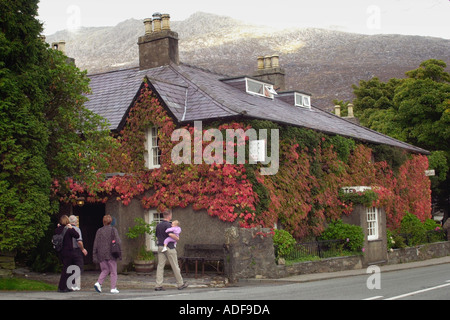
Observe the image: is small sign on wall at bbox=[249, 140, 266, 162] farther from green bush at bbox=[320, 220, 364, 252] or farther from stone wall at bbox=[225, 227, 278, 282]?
green bush at bbox=[320, 220, 364, 252]

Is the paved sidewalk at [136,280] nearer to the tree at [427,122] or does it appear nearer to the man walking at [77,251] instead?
the man walking at [77,251]

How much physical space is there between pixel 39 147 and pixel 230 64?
469ft

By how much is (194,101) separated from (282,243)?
6.25 metres

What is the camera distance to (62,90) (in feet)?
62.1

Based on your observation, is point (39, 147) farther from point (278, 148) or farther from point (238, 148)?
point (278, 148)

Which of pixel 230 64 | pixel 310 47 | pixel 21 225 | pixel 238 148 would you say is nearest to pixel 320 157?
pixel 238 148

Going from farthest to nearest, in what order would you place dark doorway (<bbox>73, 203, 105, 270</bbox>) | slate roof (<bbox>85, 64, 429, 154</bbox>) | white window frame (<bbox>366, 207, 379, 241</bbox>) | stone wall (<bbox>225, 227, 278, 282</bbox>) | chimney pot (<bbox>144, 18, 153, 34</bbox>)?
chimney pot (<bbox>144, 18, 153, 34</bbox>)
white window frame (<bbox>366, 207, 379, 241</bbox>)
dark doorway (<bbox>73, 203, 105, 270</bbox>)
slate roof (<bbox>85, 64, 429, 154</bbox>)
stone wall (<bbox>225, 227, 278, 282</bbox>)

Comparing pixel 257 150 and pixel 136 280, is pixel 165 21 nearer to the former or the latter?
pixel 257 150

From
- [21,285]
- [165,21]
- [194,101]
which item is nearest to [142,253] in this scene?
[194,101]

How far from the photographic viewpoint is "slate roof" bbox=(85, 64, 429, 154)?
22.2m

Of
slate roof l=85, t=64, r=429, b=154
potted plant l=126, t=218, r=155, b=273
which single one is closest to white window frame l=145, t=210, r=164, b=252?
potted plant l=126, t=218, r=155, b=273

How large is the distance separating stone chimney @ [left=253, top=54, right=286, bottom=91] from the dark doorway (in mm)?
13761

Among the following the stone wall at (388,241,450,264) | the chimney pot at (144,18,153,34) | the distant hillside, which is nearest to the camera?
the stone wall at (388,241,450,264)

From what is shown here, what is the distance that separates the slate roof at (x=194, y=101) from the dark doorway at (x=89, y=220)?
3.26 meters
